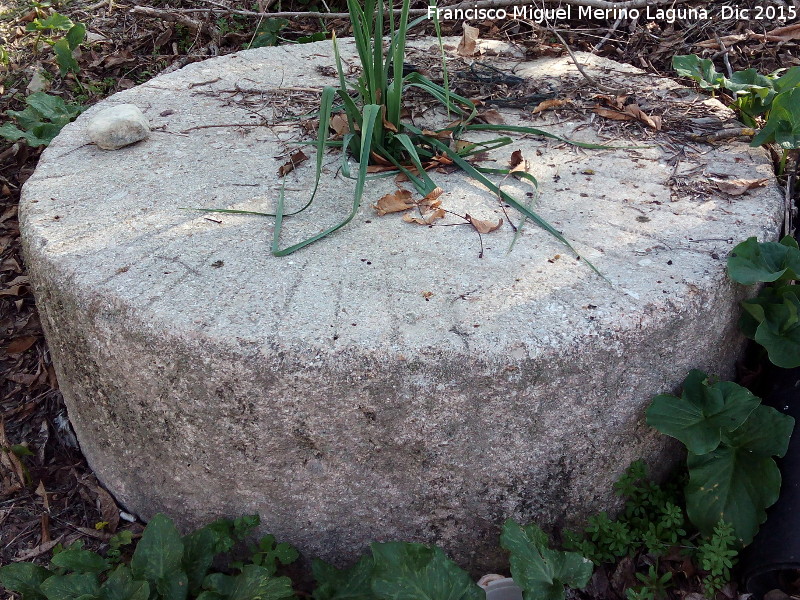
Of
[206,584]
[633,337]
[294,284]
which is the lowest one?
[206,584]

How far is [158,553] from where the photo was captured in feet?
5.04

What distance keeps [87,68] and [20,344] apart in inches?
72.1

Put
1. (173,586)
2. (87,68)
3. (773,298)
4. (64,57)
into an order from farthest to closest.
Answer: (87,68) < (64,57) < (773,298) < (173,586)

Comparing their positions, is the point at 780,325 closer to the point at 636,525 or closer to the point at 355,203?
the point at 636,525

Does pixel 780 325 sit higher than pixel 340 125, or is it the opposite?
pixel 340 125

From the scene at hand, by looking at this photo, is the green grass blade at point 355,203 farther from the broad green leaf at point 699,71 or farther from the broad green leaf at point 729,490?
the broad green leaf at point 699,71

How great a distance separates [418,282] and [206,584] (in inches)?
29.9

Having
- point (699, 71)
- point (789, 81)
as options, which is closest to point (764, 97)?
point (789, 81)

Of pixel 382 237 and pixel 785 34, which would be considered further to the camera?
pixel 785 34

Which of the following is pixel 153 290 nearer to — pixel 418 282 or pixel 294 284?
pixel 294 284

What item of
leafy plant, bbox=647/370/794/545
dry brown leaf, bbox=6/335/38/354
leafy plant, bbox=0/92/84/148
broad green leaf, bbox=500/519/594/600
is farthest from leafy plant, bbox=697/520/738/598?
leafy plant, bbox=0/92/84/148

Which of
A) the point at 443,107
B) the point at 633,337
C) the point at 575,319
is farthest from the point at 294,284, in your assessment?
the point at 443,107

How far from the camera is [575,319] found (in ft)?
4.94

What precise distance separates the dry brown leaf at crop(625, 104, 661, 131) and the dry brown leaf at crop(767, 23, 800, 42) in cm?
111
